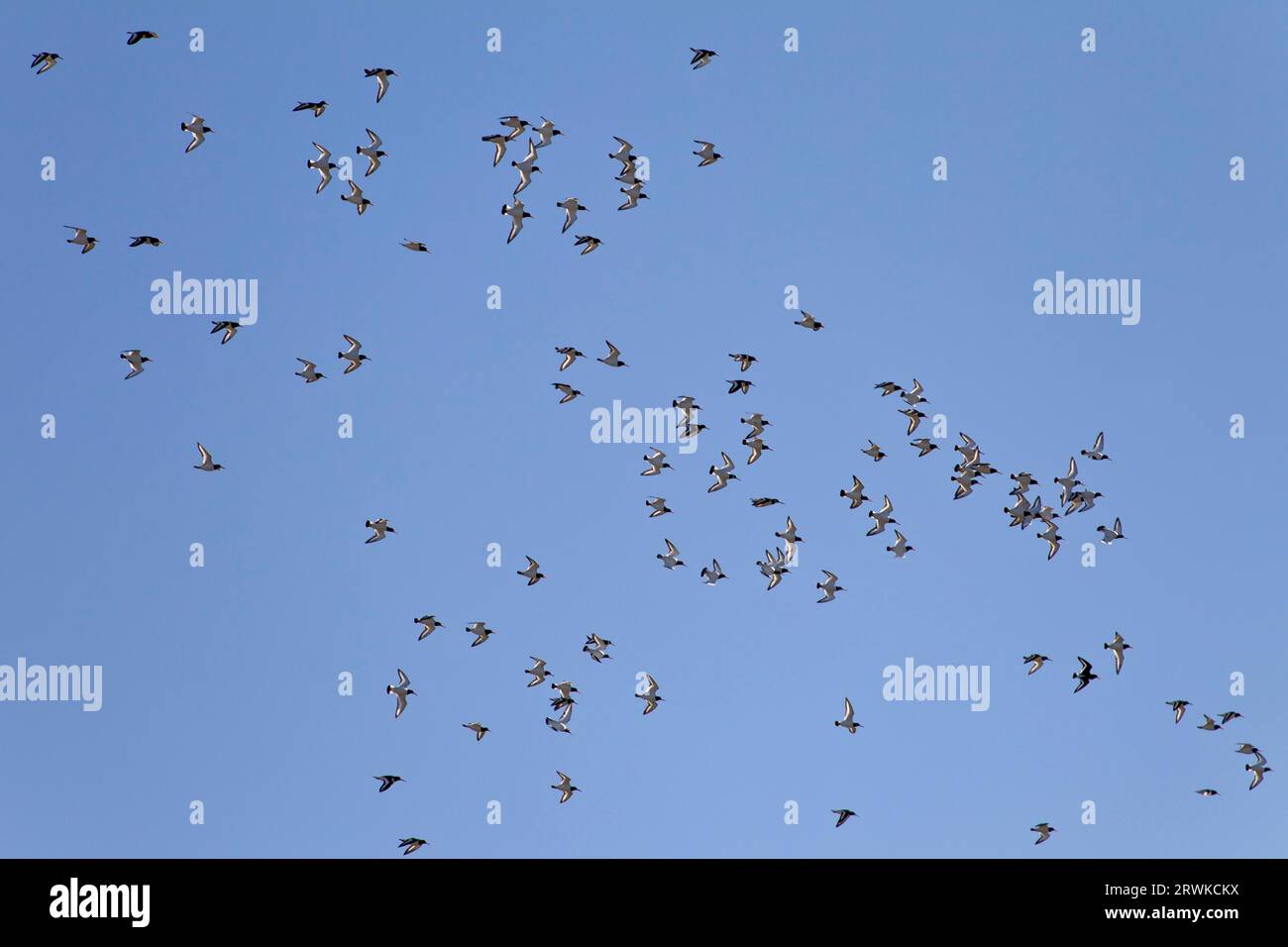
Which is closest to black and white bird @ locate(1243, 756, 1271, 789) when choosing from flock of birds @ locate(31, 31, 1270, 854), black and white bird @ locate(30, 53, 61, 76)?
flock of birds @ locate(31, 31, 1270, 854)

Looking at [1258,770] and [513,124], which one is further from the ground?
[513,124]

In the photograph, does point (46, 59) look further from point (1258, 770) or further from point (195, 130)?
point (1258, 770)

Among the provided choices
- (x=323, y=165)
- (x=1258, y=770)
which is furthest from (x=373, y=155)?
(x=1258, y=770)
